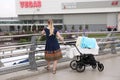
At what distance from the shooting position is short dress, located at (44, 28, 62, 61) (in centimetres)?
1039

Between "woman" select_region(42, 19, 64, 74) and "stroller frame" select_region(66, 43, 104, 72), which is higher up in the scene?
"woman" select_region(42, 19, 64, 74)

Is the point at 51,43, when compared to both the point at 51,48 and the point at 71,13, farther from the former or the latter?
the point at 71,13

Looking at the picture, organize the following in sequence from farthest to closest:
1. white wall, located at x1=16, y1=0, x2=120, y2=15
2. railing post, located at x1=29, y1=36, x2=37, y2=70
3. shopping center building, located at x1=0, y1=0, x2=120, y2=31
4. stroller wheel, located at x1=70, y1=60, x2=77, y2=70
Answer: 1. white wall, located at x1=16, y1=0, x2=120, y2=15
2. shopping center building, located at x1=0, y1=0, x2=120, y2=31
3. stroller wheel, located at x1=70, y1=60, x2=77, y2=70
4. railing post, located at x1=29, y1=36, x2=37, y2=70

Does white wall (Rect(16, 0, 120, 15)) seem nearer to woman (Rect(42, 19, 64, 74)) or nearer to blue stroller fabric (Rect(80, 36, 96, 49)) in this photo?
blue stroller fabric (Rect(80, 36, 96, 49))

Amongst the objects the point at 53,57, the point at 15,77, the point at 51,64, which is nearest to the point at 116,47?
the point at 51,64

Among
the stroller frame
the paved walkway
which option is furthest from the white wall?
the stroller frame

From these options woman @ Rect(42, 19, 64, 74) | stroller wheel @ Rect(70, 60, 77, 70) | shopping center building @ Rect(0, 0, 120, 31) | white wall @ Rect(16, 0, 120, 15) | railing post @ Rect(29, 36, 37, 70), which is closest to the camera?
woman @ Rect(42, 19, 64, 74)

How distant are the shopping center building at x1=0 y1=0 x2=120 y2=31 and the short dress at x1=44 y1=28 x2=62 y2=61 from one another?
72651 mm

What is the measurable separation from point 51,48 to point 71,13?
258 feet

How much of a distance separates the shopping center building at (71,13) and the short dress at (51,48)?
72651mm

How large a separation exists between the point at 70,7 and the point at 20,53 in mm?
79619

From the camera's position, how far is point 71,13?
3499 inches

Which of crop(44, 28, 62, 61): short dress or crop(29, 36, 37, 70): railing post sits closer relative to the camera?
crop(44, 28, 62, 61): short dress

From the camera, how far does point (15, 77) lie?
970 centimetres
